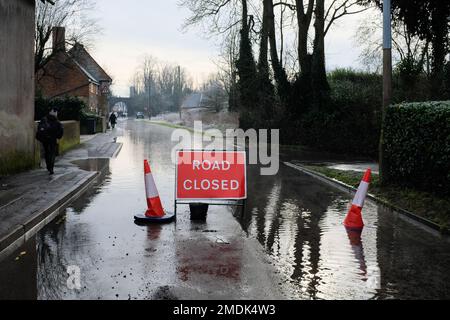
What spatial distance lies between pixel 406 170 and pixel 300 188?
308cm

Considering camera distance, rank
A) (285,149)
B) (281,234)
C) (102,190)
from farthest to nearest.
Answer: (285,149), (102,190), (281,234)

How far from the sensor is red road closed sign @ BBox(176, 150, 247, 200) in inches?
367

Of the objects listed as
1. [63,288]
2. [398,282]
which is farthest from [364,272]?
A: [63,288]

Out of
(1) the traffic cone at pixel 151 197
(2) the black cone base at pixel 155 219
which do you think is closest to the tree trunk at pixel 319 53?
(1) the traffic cone at pixel 151 197

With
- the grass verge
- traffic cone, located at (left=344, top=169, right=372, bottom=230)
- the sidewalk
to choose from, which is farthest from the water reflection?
the sidewalk

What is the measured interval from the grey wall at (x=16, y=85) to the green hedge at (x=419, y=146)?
31.9ft

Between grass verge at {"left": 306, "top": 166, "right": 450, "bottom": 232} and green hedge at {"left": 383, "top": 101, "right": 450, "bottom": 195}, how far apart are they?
0.18 m

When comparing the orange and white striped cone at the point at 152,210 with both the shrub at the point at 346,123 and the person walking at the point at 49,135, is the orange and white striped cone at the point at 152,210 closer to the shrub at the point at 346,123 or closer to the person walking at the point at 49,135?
the person walking at the point at 49,135

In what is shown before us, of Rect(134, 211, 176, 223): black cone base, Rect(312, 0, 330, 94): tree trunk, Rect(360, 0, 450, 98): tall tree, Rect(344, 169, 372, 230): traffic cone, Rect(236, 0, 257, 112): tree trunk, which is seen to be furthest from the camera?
Rect(236, 0, 257, 112): tree trunk

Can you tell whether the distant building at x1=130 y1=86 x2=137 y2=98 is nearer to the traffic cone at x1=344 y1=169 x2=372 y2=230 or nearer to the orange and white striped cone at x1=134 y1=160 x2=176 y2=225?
the orange and white striped cone at x1=134 y1=160 x2=176 y2=225

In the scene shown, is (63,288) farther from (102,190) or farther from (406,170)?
(406,170)

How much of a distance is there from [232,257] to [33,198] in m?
5.36

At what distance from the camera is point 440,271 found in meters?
6.25

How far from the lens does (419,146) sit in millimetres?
10898
